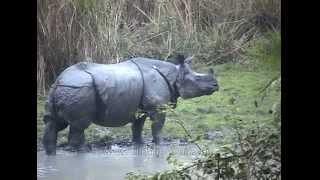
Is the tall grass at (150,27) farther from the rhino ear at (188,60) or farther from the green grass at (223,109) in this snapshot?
the green grass at (223,109)

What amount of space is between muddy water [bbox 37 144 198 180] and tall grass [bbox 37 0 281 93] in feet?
1.59

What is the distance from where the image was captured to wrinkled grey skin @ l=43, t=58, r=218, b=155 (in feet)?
9.53

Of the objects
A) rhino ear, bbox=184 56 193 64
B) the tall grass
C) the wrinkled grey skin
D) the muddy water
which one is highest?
the tall grass

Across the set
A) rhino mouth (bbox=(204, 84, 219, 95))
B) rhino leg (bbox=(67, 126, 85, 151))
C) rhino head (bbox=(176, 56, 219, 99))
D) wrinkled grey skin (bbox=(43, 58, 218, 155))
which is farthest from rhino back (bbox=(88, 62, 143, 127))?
rhino mouth (bbox=(204, 84, 219, 95))

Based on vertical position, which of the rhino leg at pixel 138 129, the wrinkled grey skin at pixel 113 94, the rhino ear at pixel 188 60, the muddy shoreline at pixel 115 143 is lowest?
the muddy shoreline at pixel 115 143

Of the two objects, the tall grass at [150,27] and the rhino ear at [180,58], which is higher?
the tall grass at [150,27]

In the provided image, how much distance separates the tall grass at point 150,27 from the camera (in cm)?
294

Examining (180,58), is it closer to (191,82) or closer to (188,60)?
(188,60)

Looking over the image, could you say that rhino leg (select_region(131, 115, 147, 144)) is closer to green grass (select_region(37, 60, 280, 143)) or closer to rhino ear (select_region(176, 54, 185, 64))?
green grass (select_region(37, 60, 280, 143))

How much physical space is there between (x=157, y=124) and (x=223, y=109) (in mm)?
353

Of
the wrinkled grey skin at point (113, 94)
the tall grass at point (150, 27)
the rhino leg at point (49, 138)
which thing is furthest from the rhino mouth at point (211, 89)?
the rhino leg at point (49, 138)
